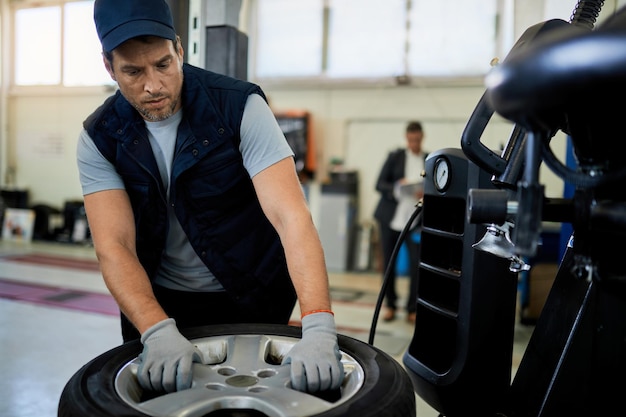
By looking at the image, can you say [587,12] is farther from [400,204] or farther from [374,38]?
[374,38]

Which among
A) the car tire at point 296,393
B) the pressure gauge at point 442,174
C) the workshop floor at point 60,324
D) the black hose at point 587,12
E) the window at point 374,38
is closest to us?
the car tire at point 296,393

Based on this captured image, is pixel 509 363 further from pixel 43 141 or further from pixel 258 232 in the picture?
pixel 43 141

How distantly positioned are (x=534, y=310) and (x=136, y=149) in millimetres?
2897

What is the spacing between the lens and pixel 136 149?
1.10 metres

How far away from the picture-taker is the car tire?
69 cm

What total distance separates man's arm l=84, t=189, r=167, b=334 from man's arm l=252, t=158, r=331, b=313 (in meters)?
0.27

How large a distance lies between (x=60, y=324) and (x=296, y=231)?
264 cm

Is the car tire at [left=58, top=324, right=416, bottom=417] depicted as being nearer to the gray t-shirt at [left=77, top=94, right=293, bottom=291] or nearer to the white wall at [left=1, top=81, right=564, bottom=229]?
the gray t-shirt at [left=77, top=94, right=293, bottom=291]

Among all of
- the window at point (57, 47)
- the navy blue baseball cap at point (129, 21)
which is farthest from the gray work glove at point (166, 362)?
the window at point (57, 47)

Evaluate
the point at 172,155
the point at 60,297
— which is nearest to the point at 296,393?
the point at 172,155

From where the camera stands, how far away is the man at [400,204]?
338cm

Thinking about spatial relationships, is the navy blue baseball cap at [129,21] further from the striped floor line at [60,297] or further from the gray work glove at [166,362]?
the striped floor line at [60,297]

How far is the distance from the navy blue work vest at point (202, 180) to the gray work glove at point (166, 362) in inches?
10.8

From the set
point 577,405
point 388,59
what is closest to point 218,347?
point 577,405
